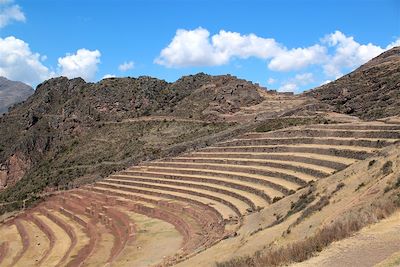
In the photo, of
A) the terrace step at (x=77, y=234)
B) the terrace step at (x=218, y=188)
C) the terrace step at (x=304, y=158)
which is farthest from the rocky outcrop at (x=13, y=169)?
the terrace step at (x=304, y=158)

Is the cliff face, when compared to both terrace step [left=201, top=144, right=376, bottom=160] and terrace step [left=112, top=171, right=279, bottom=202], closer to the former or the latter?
terrace step [left=112, top=171, right=279, bottom=202]

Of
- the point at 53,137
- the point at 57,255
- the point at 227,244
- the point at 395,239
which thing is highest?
the point at 53,137

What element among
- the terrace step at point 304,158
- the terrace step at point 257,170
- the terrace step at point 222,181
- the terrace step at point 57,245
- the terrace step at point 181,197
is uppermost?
the terrace step at point 304,158

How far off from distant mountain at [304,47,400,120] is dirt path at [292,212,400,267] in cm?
2383

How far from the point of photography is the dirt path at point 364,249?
668 cm

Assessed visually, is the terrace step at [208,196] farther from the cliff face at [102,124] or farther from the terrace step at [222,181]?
the cliff face at [102,124]

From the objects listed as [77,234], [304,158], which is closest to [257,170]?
[304,158]

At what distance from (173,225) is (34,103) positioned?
55.4m

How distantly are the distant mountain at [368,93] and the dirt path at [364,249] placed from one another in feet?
78.2

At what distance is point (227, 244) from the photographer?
1397cm

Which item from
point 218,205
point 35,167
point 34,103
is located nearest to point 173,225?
point 218,205

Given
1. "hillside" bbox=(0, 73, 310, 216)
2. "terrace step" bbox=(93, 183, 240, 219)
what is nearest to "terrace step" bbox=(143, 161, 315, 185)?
"terrace step" bbox=(93, 183, 240, 219)

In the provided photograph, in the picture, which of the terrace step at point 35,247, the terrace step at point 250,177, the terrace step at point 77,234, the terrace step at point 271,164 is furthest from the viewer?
the terrace step at point 35,247

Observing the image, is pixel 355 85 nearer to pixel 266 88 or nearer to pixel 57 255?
pixel 266 88
